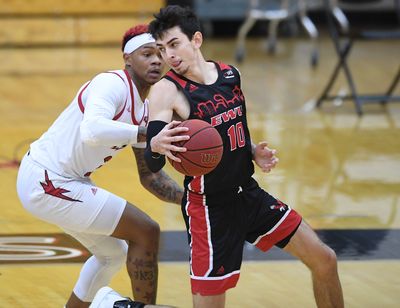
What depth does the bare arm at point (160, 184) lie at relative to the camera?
202 inches

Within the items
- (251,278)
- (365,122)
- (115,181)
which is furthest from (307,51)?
(251,278)

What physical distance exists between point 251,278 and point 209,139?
191cm

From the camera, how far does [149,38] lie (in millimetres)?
4879

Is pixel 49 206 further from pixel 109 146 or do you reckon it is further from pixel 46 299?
pixel 46 299

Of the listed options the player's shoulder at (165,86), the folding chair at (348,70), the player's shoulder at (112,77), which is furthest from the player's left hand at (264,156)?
the folding chair at (348,70)

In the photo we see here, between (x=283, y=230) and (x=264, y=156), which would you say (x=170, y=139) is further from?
(x=283, y=230)

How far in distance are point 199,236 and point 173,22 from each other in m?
1.00

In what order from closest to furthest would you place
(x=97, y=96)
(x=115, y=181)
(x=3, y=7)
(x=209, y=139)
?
(x=209, y=139)
(x=97, y=96)
(x=115, y=181)
(x=3, y=7)

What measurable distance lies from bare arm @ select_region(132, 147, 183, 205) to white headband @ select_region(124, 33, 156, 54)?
0.56 metres

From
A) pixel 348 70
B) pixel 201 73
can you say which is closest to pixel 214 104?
pixel 201 73

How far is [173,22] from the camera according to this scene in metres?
4.51

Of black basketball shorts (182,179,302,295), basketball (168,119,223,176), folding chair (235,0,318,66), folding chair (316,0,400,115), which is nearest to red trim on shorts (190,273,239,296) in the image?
black basketball shorts (182,179,302,295)

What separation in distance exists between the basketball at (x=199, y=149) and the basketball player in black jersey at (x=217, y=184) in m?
0.15

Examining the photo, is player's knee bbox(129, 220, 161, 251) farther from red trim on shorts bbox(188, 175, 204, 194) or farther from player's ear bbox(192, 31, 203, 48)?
player's ear bbox(192, 31, 203, 48)
